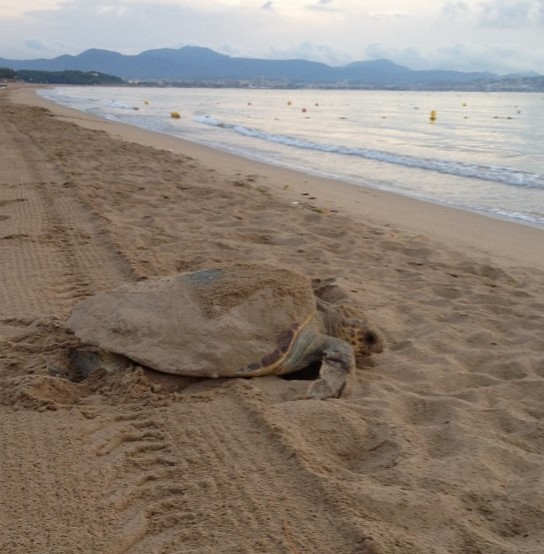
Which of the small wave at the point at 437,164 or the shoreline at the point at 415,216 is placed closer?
the shoreline at the point at 415,216

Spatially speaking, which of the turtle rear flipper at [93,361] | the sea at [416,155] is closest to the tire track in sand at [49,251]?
the turtle rear flipper at [93,361]

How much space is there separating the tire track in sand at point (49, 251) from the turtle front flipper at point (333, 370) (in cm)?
177

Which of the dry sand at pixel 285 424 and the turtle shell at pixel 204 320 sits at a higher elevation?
the turtle shell at pixel 204 320

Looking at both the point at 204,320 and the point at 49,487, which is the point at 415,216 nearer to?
the point at 204,320

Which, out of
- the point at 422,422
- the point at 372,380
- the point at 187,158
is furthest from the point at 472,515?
the point at 187,158

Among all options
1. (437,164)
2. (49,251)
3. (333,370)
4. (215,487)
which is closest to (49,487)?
(215,487)

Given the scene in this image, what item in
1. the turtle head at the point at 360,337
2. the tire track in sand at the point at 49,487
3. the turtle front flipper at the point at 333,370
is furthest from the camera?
the turtle head at the point at 360,337

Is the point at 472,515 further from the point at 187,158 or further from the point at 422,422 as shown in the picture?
the point at 187,158

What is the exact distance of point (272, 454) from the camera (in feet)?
8.28

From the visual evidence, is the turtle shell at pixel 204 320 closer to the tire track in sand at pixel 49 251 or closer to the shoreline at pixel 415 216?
the tire track in sand at pixel 49 251

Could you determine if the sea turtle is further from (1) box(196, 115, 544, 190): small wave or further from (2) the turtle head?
(1) box(196, 115, 544, 190): small wave

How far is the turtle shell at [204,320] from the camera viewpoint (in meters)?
3.14

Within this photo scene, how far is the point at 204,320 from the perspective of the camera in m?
3.23

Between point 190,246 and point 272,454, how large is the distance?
3364 millimetres
